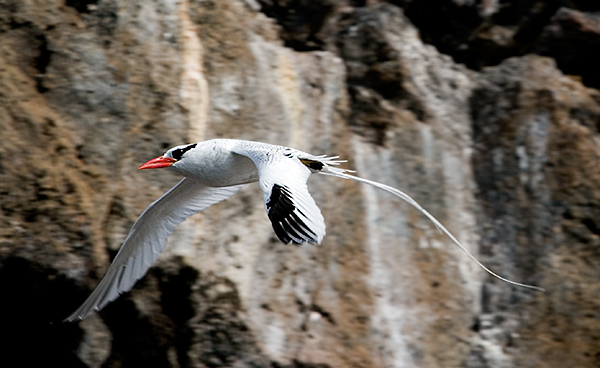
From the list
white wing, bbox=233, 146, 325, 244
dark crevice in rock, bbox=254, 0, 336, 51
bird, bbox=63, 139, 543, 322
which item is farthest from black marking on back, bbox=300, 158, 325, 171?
dark crevice in rock, bbox=254, 0, 336, 51

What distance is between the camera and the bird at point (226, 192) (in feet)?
13.9

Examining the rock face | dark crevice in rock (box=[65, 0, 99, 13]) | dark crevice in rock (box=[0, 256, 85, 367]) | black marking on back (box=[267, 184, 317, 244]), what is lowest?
dark crevice in rock (box=[0, 256, 85, 367])

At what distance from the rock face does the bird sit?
0.92 metres

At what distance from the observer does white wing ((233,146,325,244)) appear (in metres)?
4.11

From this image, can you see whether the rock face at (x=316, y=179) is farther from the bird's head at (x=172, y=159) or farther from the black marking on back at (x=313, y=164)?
the black marking on back at (x=313, y=164)

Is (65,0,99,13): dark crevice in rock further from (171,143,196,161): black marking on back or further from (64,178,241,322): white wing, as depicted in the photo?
(171,143,196,161): black marking on back

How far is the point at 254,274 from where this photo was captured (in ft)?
24.2

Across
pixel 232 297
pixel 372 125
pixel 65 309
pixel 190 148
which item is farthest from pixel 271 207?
pixel 372 125

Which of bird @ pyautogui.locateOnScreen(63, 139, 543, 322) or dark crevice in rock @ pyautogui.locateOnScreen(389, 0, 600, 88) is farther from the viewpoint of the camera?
dark crevice in rock @ pyautogui.locateOnScreen(389, 0, 600, 88)

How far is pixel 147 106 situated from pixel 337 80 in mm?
2358

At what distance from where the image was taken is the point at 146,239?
6277mm

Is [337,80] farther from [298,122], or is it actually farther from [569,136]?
[569,136]

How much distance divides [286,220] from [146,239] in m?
2.45

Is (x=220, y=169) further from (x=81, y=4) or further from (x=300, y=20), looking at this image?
(x=300, y=20)
